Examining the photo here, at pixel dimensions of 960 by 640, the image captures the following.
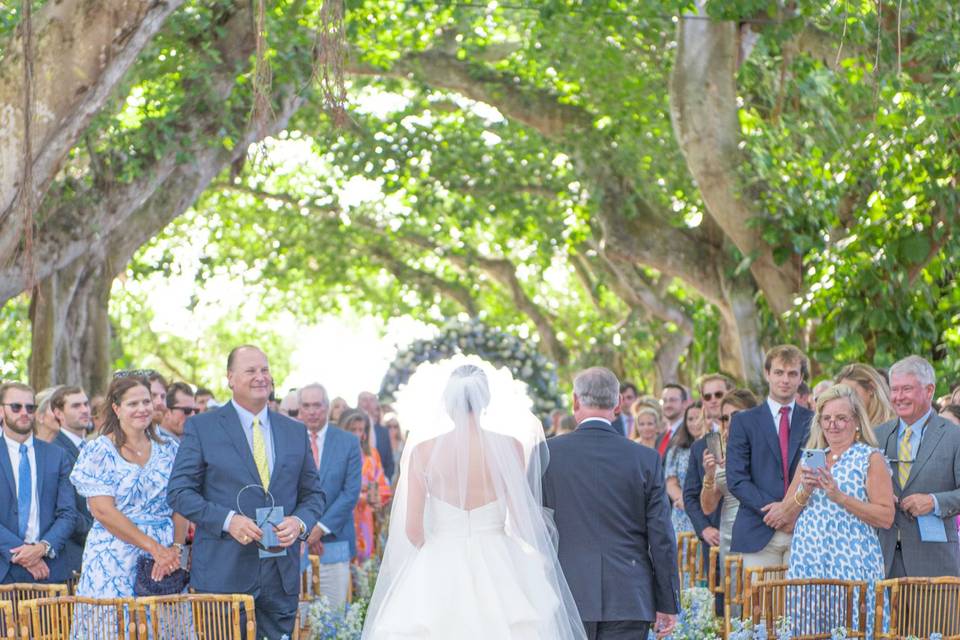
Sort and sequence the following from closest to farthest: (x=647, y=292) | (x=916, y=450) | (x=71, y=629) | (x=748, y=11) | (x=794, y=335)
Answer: (x=71, y=629) < (x=916, y=450) < (x=748, y=11) < (x=794, y=335) < (x=647, y=292)

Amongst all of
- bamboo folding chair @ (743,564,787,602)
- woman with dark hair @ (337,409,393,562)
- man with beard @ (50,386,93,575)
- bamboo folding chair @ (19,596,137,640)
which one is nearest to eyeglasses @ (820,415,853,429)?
bamboo folding chair @ (743,564,787,602)

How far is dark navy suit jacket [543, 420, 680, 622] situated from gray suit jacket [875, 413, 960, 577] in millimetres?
1823

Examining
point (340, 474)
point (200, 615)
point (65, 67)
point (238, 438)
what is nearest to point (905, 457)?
point (238, 438)

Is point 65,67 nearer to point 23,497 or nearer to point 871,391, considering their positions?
point 23,497

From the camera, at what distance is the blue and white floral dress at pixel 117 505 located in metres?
7.88

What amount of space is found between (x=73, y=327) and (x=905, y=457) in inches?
444

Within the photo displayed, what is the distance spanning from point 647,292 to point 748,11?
1236 centimetres

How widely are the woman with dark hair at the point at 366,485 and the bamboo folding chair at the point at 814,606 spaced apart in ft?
18.1

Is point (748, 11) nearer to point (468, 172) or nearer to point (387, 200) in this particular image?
point (468, 172)

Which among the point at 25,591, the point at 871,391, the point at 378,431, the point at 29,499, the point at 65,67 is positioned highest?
the point at 65,67

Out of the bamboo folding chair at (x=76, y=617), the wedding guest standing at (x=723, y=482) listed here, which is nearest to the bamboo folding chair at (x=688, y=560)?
the wedding guest standing at (x=723, y=482)

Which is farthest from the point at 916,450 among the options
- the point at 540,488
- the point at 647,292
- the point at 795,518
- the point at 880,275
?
the point at 647,292

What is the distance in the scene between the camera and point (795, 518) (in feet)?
29.1

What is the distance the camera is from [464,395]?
6930 mm
